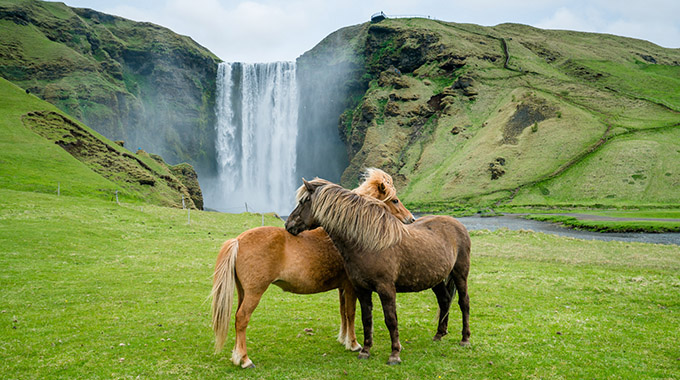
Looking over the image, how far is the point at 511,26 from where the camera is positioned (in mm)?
169125

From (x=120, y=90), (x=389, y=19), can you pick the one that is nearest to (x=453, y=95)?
(x=389, y=19)

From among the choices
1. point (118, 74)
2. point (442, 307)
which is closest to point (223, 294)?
point (442, 307)

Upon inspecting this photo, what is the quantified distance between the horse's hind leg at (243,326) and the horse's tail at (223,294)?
A: 26cm

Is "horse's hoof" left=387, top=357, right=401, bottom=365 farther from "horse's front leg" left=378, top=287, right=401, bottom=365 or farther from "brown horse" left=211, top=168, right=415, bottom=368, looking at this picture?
"brown horse" left=211, top=168, right=415, bottom=368

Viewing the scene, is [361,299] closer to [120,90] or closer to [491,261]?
[491,261]

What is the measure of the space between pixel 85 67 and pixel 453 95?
94597mm

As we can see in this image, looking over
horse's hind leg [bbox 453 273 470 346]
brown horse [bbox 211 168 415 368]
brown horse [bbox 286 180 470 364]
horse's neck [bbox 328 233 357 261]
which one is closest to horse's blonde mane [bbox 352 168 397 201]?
brown horse [bbox 211 168 415 368]

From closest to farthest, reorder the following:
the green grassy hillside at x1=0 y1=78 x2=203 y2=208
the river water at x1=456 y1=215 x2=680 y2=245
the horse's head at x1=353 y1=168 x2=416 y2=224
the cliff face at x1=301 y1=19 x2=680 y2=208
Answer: the horse's head at x1=353 y1=168 x2=416 y2=224 < the river water at x1=456 y1=215 x2=680 y2=245 < the green grassy hillside at x1=0 y1=78 x2=203 y2=208 < the cliff face at x1=301 y1=19 x2=680 y2=208

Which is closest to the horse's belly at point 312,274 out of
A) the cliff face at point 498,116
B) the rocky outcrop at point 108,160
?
the rocky outcrop at point 108,160

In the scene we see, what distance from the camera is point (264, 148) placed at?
103 m

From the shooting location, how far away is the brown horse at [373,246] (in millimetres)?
6641

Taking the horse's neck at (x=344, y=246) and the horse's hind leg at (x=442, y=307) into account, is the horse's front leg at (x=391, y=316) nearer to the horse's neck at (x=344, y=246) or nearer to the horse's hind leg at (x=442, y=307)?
the horse's neck at (x=344, y=246)

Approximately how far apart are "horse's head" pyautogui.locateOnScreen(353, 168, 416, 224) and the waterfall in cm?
9371

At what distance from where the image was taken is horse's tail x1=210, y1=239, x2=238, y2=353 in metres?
6.54
